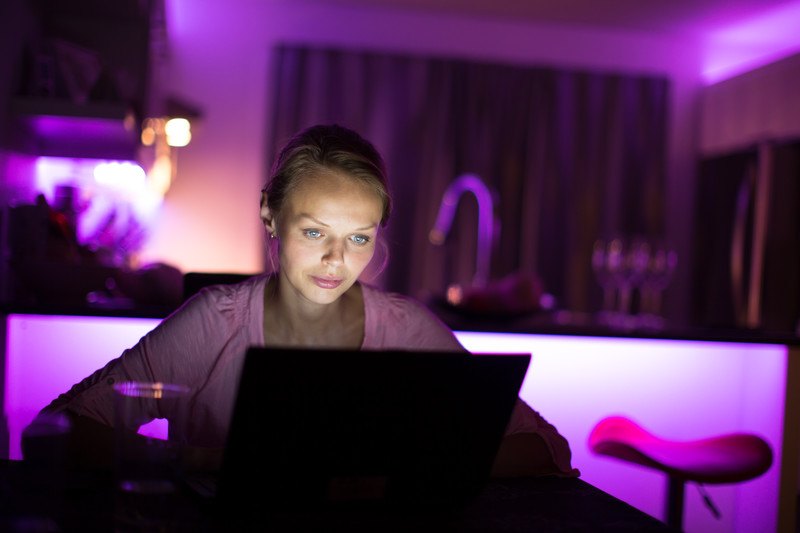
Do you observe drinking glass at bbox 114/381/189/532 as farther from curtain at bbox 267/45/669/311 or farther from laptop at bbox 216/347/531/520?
curtain at bbox 267/45/669/311

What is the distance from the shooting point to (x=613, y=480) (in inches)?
102

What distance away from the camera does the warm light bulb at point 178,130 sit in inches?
177

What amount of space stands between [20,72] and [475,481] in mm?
1999

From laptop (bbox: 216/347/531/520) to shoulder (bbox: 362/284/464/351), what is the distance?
67 cm

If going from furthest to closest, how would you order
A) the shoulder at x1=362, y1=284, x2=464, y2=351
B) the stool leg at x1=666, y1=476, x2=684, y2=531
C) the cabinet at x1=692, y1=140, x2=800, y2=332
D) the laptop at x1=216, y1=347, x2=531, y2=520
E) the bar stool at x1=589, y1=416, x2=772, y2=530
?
the cabinet at x1=692, y1=140, x2=800, y2=332 → the stool leg at x1=666, y1=476, x2=684, y2=531 → the bar stool at x1=589, y1=416, x2=772, y2=530 → the shoulder at x1=362, y1=284, x2=464, y2=351 → the laptop at x1=216, y1=347, x2=531, y2=520

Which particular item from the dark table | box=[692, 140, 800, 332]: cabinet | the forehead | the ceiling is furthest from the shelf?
box=[692, 140, 800, 332]: cabinet

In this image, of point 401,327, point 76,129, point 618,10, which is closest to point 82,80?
point 76,129

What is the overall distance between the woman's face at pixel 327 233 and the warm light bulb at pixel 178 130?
3.14 metres

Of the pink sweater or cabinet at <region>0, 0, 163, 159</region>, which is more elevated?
cabinet at <region>0, 0, 163, 159</region>

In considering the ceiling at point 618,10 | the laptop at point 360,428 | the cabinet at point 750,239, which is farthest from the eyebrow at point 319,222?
the ceiling at point 618,10

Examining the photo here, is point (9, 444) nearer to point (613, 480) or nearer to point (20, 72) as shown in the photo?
point (20, 72)

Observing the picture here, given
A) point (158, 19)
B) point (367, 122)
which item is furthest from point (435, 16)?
point (158, 19)

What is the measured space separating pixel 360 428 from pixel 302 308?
0.73 m

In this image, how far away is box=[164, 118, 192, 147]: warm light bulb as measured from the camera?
4488 mm
